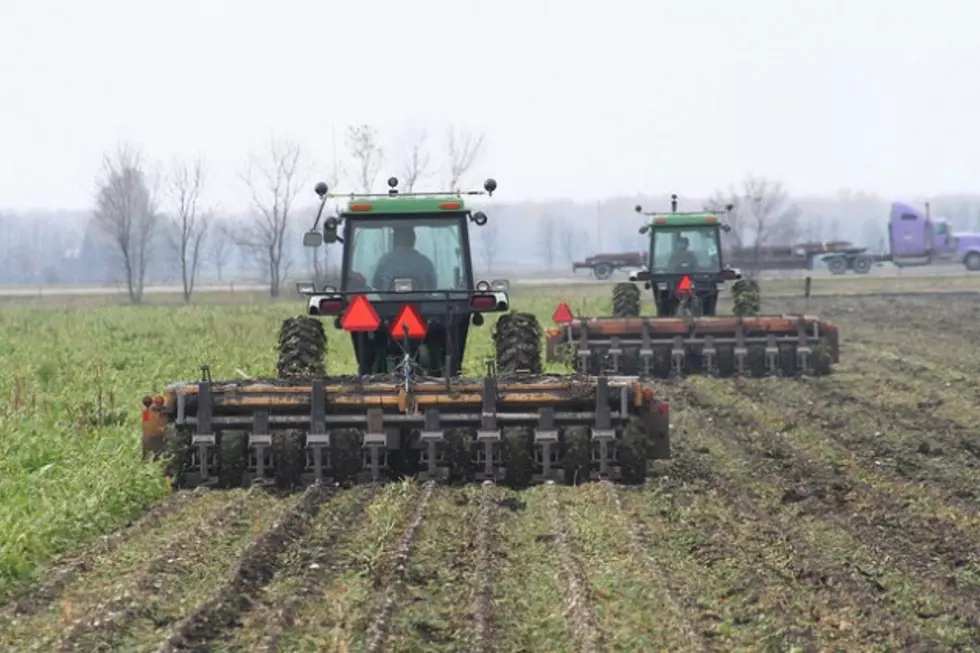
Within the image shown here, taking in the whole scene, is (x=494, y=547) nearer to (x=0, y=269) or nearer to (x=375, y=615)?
(x=375, y=615)

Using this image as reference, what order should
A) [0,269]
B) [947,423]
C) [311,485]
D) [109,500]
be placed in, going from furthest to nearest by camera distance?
1. [0,269]
2. [947,423]
3. [311,485]
4. [109,500]

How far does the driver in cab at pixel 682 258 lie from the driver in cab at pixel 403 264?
10902 mm

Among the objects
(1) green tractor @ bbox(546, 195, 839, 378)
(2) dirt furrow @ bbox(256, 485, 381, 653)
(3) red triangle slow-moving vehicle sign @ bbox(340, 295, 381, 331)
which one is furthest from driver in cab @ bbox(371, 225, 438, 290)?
(1) green tractor @ bbox(546, 195, 839, 378)

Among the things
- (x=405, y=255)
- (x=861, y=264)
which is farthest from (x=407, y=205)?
(x=861, y=264)

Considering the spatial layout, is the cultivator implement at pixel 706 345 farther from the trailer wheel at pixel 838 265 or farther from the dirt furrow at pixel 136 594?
the trailer wheel at pixel 838 265

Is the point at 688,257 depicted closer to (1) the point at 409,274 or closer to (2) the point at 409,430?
(1) the point at 409,274

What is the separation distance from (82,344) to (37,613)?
19.8 m

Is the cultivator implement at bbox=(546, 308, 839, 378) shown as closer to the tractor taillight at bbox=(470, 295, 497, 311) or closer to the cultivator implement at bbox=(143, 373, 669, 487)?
the tractor taillight at bbox=(470, 295, 497, 311)

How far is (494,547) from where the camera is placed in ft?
28.6

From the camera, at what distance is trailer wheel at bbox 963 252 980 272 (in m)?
63.9

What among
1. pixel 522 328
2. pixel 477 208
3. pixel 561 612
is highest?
pixel 477 208

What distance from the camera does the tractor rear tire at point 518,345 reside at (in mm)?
13312

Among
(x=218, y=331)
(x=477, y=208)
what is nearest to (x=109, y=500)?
(x=477, y=208)

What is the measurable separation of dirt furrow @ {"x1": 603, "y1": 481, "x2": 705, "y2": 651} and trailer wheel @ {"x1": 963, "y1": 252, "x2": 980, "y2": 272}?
57.5 metres
